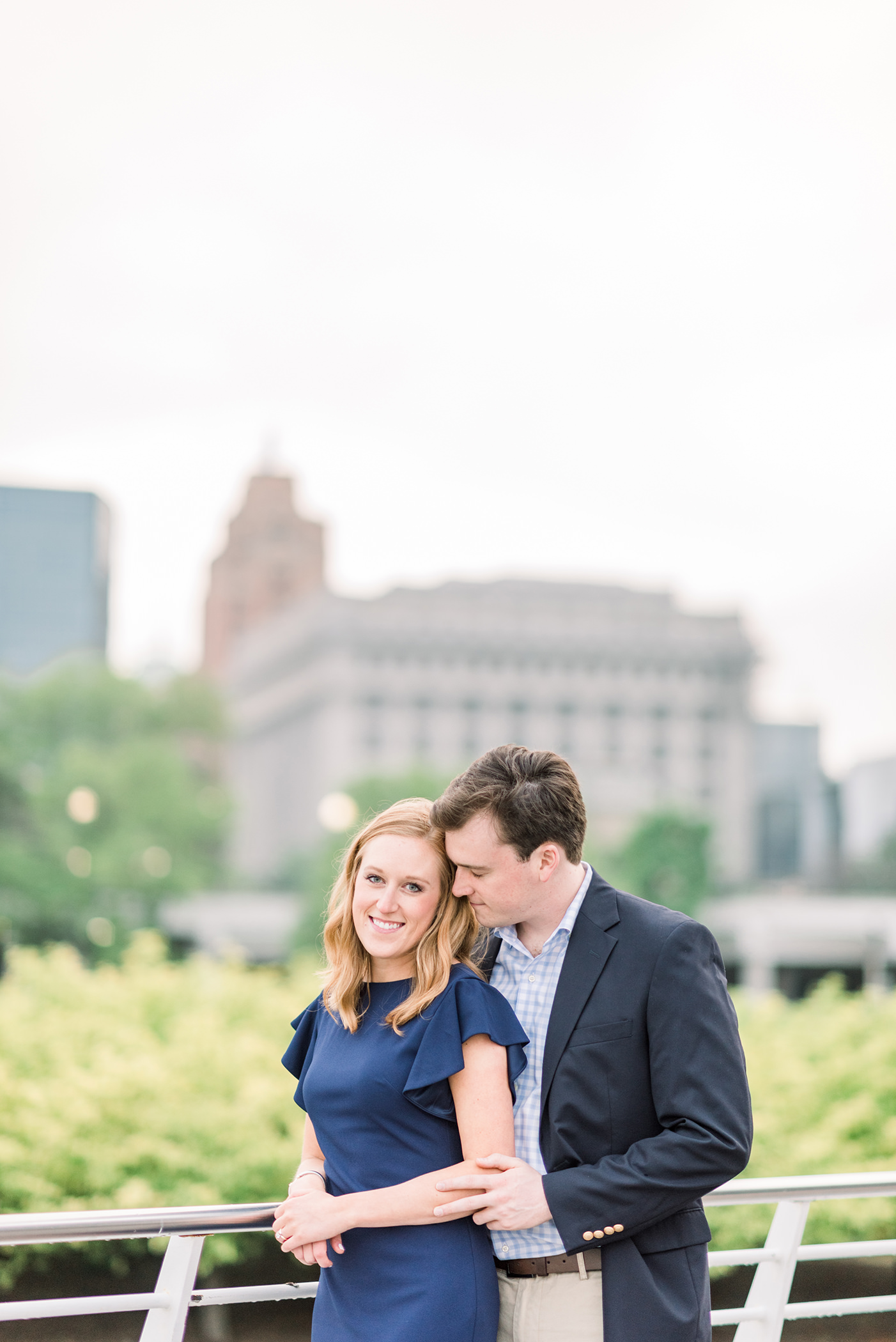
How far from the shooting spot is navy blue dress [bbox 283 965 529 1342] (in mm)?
1995

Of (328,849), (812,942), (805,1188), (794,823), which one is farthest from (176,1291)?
(794,823)

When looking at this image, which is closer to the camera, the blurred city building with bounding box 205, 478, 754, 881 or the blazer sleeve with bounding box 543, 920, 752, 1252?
the blazer sleeve with bounding box 543, 920, 752, 1252

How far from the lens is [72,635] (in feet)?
347

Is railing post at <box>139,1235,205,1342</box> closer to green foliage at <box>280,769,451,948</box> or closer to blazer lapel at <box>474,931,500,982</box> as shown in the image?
blazer lapel at <box>474,931,500,982</box>

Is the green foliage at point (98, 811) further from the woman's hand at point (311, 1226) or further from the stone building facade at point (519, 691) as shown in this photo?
the woman's hand at point (311, 1226)

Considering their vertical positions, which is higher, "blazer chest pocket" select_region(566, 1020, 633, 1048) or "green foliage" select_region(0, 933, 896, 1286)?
"blazer chest pocket" select_region(566, 1020, 633, 1048)

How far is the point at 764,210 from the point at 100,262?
1553 inches

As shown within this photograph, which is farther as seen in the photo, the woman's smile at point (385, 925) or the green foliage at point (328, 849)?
the green foliage at point (328, 849)

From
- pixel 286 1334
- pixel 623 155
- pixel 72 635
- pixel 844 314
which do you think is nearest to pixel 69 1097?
pixel 286 1334

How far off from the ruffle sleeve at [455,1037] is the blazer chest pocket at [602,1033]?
0.28ft

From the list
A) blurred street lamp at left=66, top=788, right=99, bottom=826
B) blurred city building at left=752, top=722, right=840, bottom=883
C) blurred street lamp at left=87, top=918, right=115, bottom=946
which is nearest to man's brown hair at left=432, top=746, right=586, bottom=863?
blurred street lamp at left=66, top=788, right=99, bottom=826

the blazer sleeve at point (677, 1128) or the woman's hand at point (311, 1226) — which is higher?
the blazer sleeve at point (677, 1128)

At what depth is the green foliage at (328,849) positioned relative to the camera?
39719 mm

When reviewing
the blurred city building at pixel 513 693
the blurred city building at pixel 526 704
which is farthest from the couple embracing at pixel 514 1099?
the blurred city building at pixel 513 693
